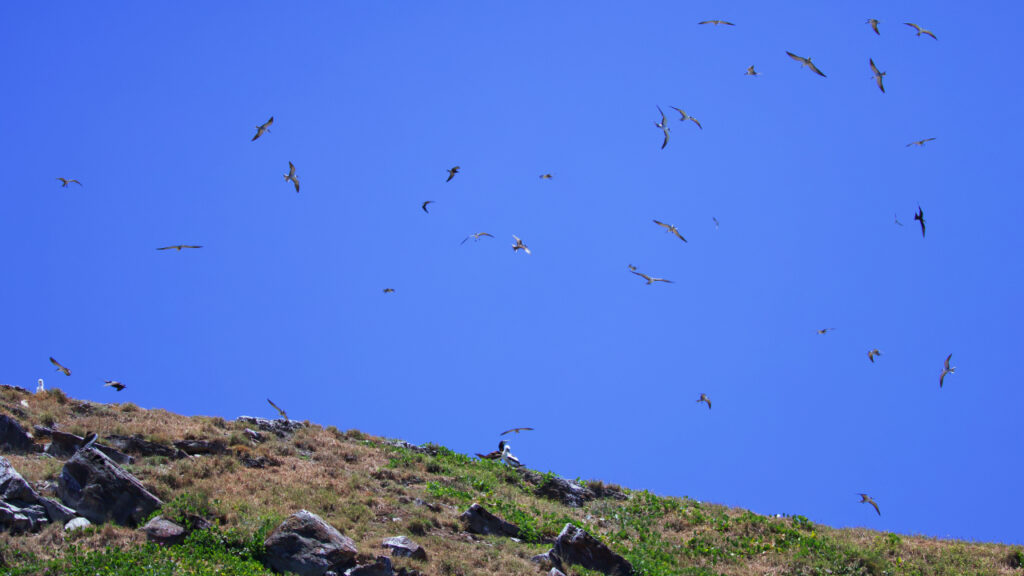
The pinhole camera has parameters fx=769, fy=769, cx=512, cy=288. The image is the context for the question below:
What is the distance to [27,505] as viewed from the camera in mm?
17656

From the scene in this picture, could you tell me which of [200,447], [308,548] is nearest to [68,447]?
[200,447]

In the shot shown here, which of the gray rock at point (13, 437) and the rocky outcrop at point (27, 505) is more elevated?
the gray rock at point (13, 437)

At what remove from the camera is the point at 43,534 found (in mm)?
16828

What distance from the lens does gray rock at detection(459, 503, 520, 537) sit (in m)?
21.1

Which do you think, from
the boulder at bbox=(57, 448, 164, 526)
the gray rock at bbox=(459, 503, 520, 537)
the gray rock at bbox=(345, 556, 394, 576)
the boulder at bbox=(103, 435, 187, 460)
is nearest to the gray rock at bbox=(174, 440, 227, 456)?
the boulder at bbox=(103, 435, 187, 460)

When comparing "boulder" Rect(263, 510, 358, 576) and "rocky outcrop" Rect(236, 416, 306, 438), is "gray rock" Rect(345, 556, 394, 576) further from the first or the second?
"rocky outcrop" Rect(236, 416, 306, 438)

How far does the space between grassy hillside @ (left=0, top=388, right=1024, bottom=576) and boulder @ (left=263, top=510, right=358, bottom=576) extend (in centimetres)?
43

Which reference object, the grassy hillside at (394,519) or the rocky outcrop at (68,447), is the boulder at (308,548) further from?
the rocky outcrop at (68,447)

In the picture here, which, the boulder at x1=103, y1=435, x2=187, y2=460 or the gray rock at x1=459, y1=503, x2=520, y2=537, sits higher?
the gray rock at x1=459, y1=503, x2=520, y2=537

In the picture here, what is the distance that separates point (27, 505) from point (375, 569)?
824 centimetres

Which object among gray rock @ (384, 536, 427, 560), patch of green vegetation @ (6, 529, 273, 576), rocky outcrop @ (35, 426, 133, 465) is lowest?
patch of green vegetation @ (6, 529, 273, 576)

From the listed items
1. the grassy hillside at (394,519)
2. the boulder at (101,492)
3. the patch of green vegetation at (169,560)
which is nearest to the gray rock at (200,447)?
the grassy hillside at (394,519)

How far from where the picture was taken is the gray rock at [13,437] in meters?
21.5

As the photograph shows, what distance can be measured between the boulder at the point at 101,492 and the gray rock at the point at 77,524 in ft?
0.73
